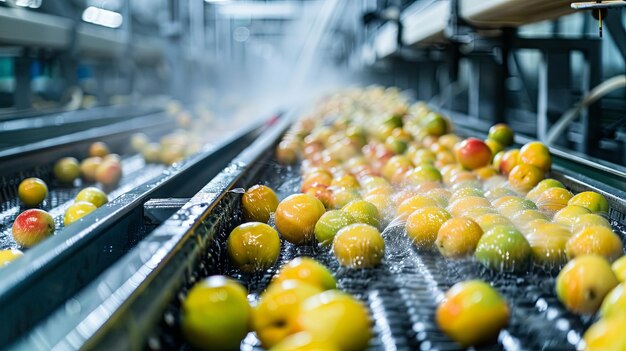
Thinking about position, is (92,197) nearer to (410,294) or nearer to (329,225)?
(329,225)

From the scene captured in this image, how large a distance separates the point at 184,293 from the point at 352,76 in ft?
53.5

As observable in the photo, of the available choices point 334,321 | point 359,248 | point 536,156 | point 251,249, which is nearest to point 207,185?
point 251,249

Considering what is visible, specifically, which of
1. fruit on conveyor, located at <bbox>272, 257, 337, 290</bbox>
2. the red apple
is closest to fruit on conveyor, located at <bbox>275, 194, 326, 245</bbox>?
fruit on conveyor, located at <bbox>272, 257, 337, 290</bbox>

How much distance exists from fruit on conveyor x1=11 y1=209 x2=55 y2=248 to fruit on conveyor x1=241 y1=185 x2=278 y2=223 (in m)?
0.61

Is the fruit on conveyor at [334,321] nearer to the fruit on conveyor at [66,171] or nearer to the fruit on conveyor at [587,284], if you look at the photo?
the fruit on conveyor at [587,284]

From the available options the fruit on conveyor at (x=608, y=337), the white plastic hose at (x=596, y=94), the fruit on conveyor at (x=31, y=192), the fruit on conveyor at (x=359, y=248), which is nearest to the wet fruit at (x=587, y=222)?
the fruit on conveyor at (x=359, y=248)

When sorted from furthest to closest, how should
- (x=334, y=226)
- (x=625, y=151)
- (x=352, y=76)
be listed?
(x=352, y=76), (x=625, y=151), (x=334, y=226)

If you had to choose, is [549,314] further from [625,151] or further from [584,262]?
[625,151]

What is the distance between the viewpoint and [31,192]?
2.35 m

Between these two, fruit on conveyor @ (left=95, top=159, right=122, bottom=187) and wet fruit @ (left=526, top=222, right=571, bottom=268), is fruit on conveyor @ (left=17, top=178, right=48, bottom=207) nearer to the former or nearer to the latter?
fruit on conveyor @ (left=95, top=159, right=122, bottom=187)

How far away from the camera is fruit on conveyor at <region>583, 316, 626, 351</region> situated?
723 mm

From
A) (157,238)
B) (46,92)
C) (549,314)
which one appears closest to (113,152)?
(157,238)

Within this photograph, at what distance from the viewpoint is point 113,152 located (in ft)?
14.3

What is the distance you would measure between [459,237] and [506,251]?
13cm
